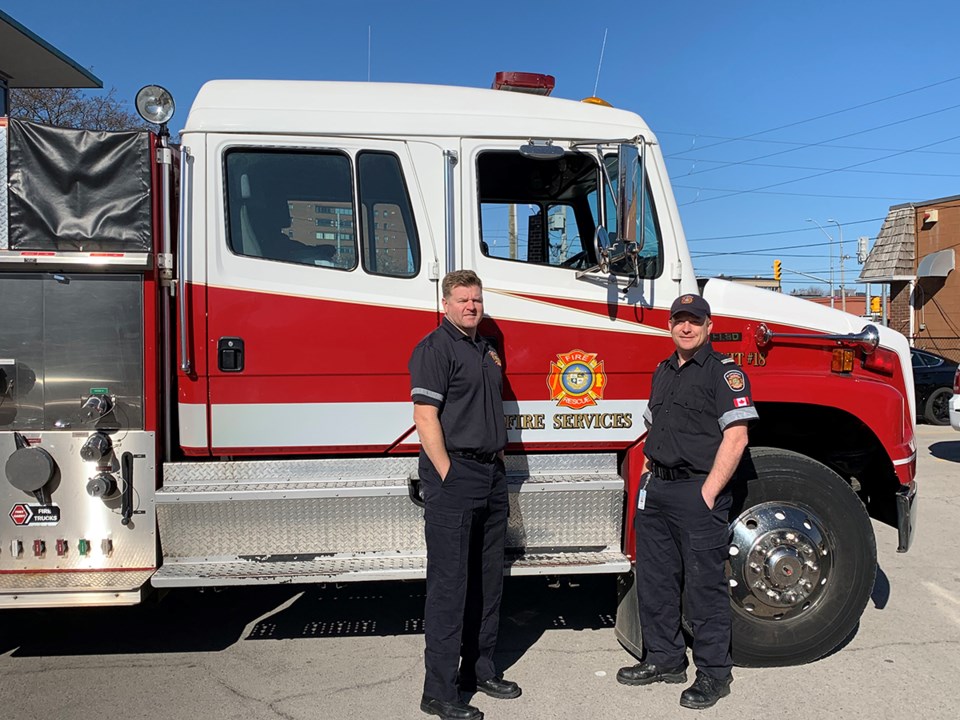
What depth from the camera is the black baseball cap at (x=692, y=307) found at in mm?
3355

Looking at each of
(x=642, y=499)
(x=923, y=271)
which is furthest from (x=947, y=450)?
(x=923, y=271)

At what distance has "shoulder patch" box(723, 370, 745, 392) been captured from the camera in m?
3.25

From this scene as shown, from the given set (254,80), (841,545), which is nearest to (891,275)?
(841,545)

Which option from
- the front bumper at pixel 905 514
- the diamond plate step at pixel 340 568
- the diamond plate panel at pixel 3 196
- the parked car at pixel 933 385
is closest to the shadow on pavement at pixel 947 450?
the parked car at pixel 933 385

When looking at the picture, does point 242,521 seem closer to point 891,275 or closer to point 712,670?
point 712,670

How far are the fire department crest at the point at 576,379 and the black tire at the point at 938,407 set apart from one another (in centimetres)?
1196

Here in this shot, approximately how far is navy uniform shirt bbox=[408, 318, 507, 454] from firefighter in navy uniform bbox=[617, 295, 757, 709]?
801 millimetres

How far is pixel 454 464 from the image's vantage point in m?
3.22

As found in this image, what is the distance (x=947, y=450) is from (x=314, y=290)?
34.4 feet

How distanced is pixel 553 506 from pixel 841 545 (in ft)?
5.04

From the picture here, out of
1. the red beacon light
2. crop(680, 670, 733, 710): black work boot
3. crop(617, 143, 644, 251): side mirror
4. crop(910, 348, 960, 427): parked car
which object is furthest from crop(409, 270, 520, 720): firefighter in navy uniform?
crop(910, 348, 960, 427): parked car

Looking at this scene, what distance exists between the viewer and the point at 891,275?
20.7 metres

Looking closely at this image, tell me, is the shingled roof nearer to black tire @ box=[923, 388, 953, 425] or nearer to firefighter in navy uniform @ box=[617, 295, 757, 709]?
black tire @ box=[923, 388, 953, 425]

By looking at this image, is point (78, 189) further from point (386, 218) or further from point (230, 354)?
point (386, 218)
